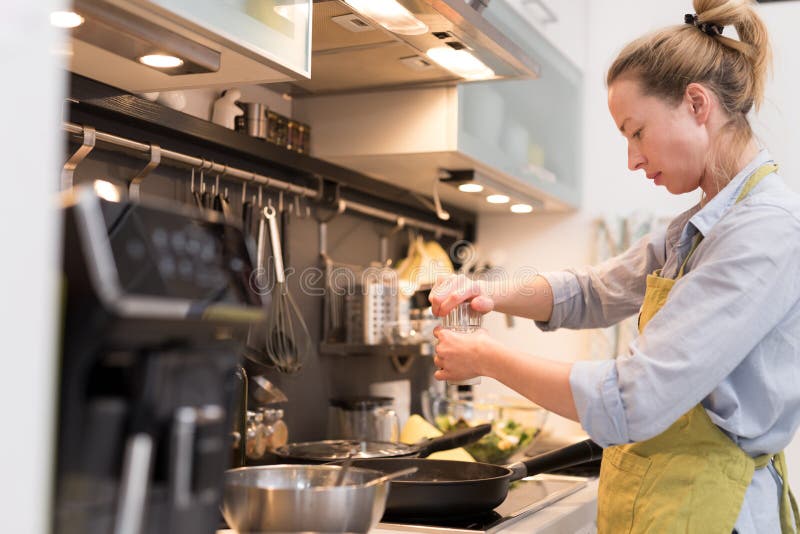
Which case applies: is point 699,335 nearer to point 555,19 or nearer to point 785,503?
point 785,503

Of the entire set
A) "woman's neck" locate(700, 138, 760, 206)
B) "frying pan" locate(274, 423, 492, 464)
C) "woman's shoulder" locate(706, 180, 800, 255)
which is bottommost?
"frying pan" locate(274, 423, 492, 464)

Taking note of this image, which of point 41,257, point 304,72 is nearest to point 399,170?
point 304,72

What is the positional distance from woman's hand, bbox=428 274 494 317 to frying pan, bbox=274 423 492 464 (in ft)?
1.02

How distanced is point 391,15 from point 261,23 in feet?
0.95

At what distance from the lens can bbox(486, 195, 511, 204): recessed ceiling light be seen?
231 centimetres

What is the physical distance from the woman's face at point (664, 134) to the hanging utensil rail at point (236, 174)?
0.71 metres

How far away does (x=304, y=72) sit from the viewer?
123cm

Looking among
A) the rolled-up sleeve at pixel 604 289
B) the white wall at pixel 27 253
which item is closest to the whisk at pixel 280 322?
the rolled-up sleeve at pixel 604 289

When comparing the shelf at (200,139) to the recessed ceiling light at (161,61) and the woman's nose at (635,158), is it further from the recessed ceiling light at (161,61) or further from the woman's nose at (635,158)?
the woman's nose at (635,158)

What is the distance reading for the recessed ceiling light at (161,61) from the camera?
1.16m

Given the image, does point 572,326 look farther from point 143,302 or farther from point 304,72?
point 143,302

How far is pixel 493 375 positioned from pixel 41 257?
2.37 feet

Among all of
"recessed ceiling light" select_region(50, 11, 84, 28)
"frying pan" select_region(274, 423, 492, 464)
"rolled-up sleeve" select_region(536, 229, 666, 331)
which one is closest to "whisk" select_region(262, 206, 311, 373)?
"frying pan" select_region(274, 423, 492, 464)

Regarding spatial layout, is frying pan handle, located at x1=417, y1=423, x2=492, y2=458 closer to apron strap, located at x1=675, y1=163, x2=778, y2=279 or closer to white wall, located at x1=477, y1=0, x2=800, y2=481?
apron strap, located at x1=675, y1=163, x2=778, y2=279
